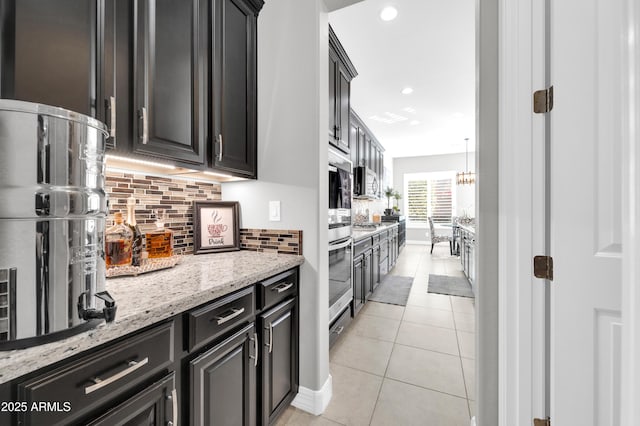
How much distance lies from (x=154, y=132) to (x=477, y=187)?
5.03 feet

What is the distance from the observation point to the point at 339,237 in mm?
2189

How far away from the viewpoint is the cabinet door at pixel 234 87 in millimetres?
1392

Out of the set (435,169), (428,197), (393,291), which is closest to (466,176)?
(435,169)

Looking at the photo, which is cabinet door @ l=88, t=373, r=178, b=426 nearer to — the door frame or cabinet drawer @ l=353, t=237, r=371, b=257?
the door frame

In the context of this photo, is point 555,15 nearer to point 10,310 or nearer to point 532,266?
point 532,266

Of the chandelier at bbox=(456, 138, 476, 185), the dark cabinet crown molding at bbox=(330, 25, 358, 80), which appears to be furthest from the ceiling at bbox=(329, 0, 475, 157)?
the chandelier at bbox=(456, 138, 476, 185)

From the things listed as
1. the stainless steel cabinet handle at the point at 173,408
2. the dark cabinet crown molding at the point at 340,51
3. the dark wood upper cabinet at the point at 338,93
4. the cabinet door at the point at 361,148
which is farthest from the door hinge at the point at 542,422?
the cabinet door at the point at 361,148

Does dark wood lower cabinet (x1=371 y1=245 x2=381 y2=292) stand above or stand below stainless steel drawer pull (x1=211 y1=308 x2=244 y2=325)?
below

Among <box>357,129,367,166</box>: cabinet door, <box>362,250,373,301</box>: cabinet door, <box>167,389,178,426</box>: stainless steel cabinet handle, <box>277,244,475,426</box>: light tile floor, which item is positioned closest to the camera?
<box>167,389,178,426</box>: stainless steel cabinet handle

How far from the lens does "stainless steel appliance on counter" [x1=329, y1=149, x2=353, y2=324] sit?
207 cm

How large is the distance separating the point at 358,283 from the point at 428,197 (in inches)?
271

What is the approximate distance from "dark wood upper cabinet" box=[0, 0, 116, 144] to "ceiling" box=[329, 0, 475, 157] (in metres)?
2.00

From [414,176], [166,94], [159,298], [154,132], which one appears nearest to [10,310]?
[159,298]

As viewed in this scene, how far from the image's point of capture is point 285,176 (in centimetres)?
163
